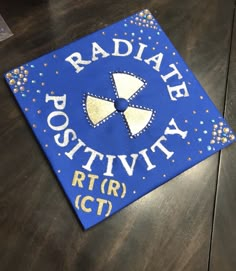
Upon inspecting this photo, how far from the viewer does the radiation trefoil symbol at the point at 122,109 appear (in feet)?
2.34

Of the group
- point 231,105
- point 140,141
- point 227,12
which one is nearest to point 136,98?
point 140,141

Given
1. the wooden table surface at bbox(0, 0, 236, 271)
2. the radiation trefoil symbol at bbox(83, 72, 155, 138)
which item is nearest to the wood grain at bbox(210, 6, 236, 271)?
the wooden table surface at bbox(0, 0, 236, 271)

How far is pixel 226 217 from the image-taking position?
0.68 meters

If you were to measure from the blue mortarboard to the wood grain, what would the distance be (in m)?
0.04

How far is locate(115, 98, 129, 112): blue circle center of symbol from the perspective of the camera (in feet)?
2.36

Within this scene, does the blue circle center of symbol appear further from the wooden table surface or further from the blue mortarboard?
the wooden table surface

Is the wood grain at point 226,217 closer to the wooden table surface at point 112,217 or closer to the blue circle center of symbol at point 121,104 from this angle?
the wooden table surface at point 112,217

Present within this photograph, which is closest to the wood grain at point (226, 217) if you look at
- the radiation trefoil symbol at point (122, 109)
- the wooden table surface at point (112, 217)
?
the wooden table surface at point (112, 217)

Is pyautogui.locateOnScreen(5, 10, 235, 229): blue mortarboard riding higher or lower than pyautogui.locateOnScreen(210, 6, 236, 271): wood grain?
higher

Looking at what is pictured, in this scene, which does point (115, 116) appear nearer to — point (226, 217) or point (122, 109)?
point (122, 109)

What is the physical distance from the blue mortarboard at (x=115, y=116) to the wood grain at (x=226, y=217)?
0.04m

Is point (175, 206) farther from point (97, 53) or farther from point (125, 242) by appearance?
point (97, 53)

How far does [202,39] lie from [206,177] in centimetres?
34

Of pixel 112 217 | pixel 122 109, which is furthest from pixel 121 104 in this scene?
pixel 112 217
